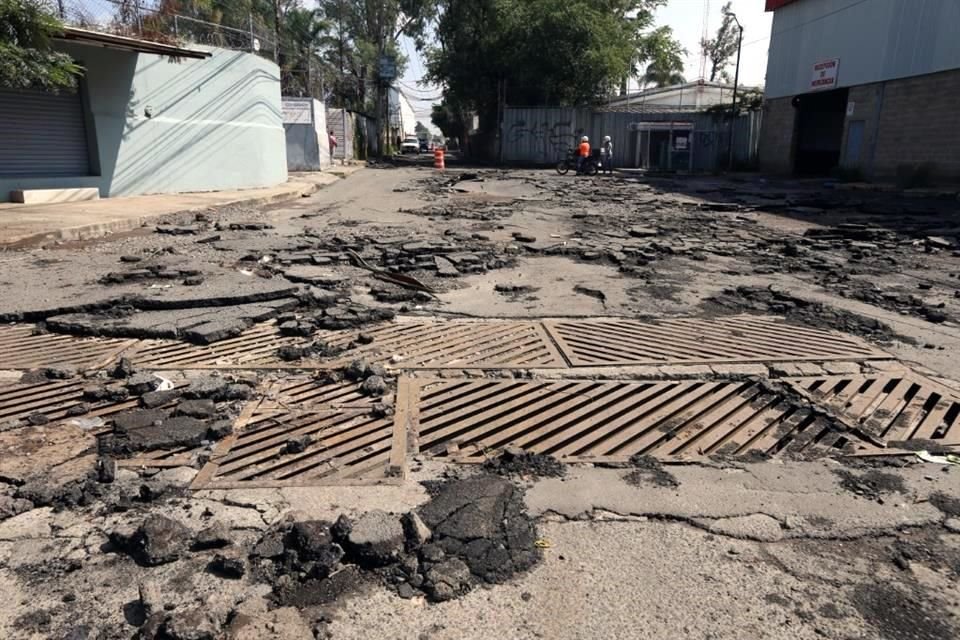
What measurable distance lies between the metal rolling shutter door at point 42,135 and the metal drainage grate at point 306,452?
13.3 metres

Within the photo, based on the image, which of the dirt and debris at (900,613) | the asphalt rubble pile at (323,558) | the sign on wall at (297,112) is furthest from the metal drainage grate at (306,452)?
the sign on wall at (297,112)

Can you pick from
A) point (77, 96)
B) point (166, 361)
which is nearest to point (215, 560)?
point (166, 361)

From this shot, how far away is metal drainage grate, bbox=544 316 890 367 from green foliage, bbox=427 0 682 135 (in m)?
32.0

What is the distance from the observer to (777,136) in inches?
1150

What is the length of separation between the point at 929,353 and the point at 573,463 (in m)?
3.50

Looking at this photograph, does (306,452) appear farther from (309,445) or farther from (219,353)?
(219,353)

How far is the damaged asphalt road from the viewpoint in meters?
2.21

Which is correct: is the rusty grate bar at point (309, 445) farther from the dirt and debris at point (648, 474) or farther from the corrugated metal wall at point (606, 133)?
the corrugated metal wall at point (606, 133)

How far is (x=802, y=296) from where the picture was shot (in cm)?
679

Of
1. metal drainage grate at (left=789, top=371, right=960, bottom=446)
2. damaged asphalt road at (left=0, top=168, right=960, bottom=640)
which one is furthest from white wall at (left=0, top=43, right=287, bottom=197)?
metal drainage grate at (left=789, top=371, right=960, bottom=446)

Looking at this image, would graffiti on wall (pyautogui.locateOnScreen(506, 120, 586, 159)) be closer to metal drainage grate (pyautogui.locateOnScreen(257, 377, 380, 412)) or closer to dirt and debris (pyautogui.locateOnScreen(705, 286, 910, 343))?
dirt and debris (pyautogui.locateOnScreen(705, 286, 910, 343))

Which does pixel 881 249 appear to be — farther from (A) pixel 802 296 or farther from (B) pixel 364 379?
(B) pixel 364 379

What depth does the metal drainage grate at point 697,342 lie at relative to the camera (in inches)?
189

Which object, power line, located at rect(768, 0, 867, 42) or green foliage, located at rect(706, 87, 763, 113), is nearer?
power line, located at rect(768, 0, 867, 42)
